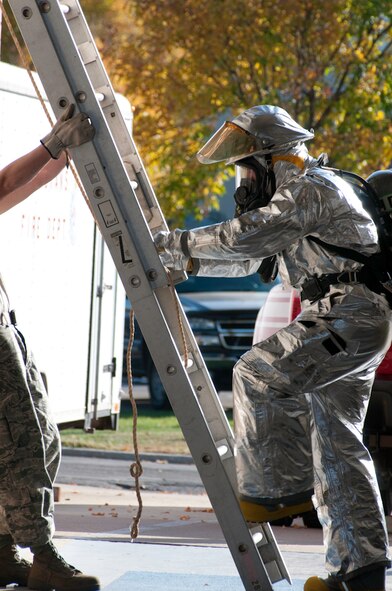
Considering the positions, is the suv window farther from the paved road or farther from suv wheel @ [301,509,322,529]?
suv wheel @ [301,509,322,529]

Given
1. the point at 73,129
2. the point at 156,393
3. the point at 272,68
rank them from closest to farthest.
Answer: the point at 73,129, the point at 272,68, the point at 156,393

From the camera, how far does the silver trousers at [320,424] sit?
15.8 feet

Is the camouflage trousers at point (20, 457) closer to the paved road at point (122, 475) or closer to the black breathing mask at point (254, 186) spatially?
the black breathing mask at point (254, 186)

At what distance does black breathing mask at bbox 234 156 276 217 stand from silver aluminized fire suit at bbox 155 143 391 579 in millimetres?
39

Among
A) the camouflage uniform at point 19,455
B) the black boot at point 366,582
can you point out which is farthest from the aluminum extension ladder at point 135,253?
the camouflage uniform at point 19,455

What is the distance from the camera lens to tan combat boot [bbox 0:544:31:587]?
17.7ft

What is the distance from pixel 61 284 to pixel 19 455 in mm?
3361

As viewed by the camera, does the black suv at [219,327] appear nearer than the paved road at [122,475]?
No

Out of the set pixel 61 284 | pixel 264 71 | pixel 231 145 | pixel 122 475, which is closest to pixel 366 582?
pixel 231 145

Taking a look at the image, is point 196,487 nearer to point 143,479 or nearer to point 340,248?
point 143,479

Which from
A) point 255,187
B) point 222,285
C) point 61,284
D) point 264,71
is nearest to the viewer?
point 255,187

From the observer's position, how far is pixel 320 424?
193 inches

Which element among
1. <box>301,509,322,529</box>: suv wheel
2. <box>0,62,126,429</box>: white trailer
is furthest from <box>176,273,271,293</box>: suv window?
<box>301,509,322,529</box>: suv wheel

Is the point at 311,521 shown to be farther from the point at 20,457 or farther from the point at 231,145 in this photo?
the point at 231,145
